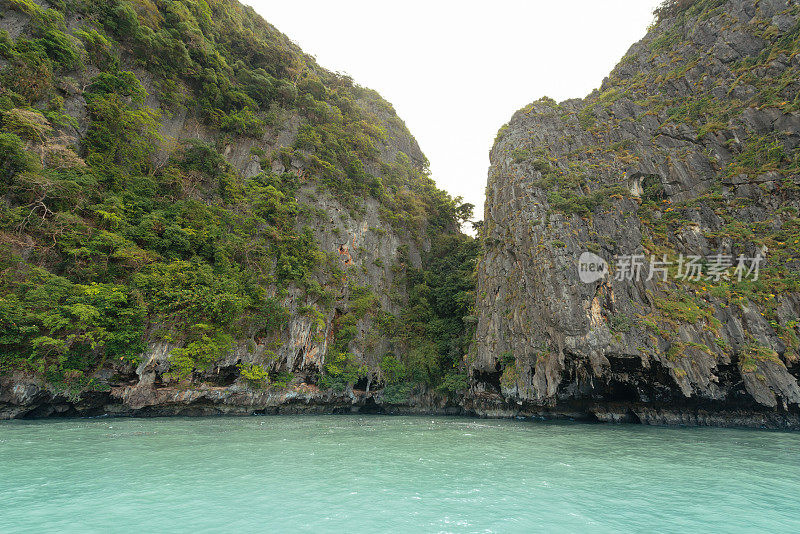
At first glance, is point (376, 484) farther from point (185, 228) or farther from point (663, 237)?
point (663, 237)

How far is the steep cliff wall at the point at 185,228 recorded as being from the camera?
12406 mm

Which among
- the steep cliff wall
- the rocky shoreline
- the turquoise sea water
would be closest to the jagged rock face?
the rocky shoreline

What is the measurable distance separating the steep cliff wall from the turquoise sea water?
3.50 m

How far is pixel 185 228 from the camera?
55.6 feet

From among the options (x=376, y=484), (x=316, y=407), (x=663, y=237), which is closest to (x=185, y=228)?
(x=316, y=407)

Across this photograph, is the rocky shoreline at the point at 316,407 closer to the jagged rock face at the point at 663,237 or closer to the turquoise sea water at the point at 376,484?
the jagged rock face at the point at 663,237

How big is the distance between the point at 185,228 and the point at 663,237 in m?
28.6

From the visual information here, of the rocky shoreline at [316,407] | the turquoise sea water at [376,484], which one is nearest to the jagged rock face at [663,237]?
the rocky shoreline at [316,407]

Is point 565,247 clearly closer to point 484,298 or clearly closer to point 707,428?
point 484,298

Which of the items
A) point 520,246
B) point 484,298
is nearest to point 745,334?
point 520,246

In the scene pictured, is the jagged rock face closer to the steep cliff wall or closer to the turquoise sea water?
the turquoise sea water

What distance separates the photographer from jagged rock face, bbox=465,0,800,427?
15.4m

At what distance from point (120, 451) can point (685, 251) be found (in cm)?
2747

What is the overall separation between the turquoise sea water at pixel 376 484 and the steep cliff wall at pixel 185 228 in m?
3.50
